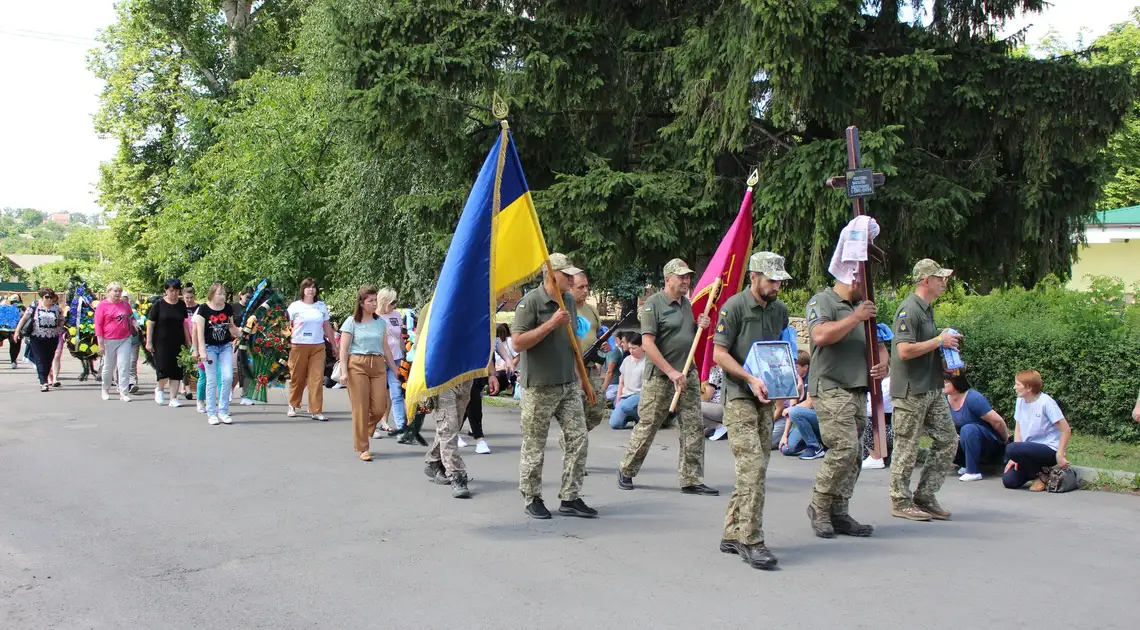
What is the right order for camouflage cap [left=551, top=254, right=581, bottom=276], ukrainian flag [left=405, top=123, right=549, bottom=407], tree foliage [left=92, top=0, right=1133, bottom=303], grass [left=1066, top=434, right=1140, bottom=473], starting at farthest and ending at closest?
tree foliage [left=92, top=0, right=1133, bottom=303] → grass [left=1066, top=434, right=1140, bottom=473] → camouflage cap [left=551, top=254, right=581, bottom=276] → ukrainian flag [left=405, top=123, right=549, bottom=407]

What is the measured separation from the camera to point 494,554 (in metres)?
6.64

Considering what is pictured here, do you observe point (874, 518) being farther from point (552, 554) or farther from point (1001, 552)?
point (552, 554)

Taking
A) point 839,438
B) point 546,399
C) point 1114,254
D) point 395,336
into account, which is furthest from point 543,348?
point 1114,254

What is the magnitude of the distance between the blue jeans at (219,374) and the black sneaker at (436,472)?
A: 511 cm

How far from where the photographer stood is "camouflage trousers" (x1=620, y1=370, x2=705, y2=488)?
8891mm

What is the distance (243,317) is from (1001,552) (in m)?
11.4

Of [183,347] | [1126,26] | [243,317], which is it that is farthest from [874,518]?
[1126,26]

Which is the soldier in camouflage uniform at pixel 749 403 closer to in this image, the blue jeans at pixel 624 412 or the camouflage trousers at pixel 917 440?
the camouflage trousers at pixel 917 440

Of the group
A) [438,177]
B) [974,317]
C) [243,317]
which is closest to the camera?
[974,317]

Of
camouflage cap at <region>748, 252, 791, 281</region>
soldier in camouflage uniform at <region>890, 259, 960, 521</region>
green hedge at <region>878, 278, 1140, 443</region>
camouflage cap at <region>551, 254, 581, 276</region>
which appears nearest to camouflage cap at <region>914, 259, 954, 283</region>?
soldier in camouflage uniform at <region>890, 259, 960, 521</region>

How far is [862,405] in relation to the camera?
7.09m

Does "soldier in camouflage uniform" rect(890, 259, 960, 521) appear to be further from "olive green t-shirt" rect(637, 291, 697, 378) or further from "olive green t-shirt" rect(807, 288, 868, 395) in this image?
"olive green t-shirt" rect(637, 291, 697, 378)

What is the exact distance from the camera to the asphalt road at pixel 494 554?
17.7 feet

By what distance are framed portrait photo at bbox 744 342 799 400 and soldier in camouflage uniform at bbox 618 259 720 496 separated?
1.92 m
